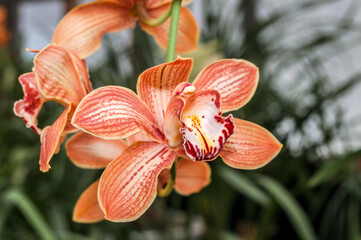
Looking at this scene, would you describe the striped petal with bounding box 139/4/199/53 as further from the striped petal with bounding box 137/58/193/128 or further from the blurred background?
the blurred background

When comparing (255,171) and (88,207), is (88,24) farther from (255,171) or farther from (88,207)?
(255,171)

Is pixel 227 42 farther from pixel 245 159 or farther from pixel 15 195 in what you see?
pixel 245 159

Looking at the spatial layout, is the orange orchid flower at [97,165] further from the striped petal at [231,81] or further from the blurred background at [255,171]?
the blurred background at [255,171]

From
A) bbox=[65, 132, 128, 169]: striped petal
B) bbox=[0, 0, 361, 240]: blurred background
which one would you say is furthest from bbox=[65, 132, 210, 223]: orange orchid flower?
bbox=[0, 0, 361, 240]: blurred background

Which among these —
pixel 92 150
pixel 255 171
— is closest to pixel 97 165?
pixel 92 150

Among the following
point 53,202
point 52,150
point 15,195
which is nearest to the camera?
point 52,150

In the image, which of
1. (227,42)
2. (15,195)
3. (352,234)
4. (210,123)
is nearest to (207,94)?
(210,123)
